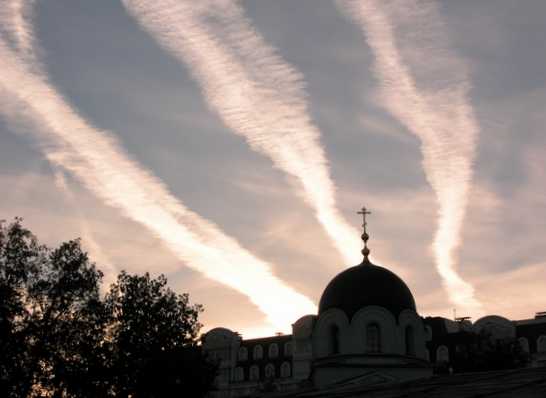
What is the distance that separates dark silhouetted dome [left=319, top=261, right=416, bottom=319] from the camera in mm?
50125

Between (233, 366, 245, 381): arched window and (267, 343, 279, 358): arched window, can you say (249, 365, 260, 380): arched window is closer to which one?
(233, 366, 245, 381): arched window

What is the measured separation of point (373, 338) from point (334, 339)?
2.49 metres

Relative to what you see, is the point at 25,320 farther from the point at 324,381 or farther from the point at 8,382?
the point at 324,381

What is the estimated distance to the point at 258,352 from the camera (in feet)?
333

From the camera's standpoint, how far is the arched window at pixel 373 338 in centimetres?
4941

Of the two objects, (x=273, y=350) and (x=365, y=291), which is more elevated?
(x=273, y=350)

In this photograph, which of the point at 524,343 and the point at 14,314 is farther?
the point at 524,343

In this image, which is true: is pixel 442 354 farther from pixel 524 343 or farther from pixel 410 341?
pixel 410 341

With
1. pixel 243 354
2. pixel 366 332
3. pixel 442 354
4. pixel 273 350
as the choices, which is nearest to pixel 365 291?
pixel 366 332

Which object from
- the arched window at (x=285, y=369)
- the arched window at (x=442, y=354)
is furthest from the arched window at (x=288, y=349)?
the arched window at (x=442, y=354)

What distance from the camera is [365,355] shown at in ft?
158

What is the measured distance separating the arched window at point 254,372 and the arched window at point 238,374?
116 centimetres

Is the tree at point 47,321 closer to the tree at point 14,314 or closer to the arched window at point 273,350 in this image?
the tree at point 14,314

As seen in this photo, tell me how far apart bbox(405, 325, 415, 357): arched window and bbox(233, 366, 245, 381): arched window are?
5341 cm
